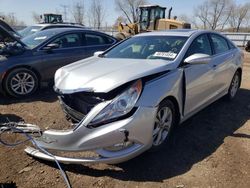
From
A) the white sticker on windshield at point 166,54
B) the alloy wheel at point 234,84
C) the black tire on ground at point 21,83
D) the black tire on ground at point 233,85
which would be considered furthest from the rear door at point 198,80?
the black tire on ground at point 21,83

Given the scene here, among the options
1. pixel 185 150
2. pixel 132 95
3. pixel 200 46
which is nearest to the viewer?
pixel 132 95

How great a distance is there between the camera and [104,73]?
354 centimetres

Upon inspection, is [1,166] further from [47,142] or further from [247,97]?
[247,97]

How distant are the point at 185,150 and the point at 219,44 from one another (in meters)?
2.57

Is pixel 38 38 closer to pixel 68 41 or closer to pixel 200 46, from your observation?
pixel 68 41

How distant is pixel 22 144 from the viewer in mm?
3939

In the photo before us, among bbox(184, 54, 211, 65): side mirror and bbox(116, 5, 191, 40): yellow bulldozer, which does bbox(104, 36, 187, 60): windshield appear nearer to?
bbox(184, 54, 211, 65): side mirror

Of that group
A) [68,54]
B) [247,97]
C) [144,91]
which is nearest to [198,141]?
[144,91]

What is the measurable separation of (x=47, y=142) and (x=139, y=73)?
133 centimetres

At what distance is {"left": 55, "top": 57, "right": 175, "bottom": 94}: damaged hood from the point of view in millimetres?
3236


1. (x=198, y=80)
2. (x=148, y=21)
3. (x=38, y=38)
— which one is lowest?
(x=148, y=21)

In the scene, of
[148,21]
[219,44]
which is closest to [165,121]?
[219,44]

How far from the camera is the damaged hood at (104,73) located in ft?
10.6

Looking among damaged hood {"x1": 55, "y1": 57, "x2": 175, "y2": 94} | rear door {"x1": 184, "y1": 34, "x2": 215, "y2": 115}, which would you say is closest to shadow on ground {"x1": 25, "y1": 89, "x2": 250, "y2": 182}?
rear door {"x1": 184, "y1": 34, "x2": 215, "y2": 115}
